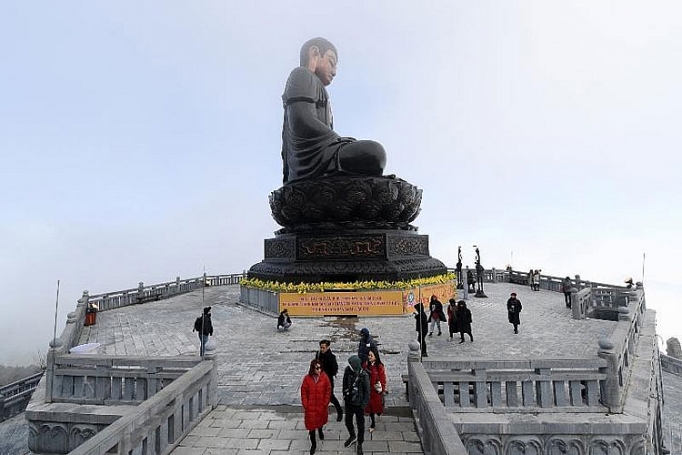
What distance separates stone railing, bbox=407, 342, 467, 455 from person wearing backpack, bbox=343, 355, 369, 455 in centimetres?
87

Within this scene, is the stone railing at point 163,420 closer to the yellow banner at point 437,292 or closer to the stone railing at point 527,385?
the stone railing at point 527,385

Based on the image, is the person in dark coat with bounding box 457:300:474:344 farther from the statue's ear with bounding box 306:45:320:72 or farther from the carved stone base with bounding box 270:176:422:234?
the statue's ear with bounding box 306:45:320:72

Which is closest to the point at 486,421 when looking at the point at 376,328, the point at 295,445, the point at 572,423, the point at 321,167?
the point at 572,423

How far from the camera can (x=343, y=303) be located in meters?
15.9

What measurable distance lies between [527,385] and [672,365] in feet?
60.2

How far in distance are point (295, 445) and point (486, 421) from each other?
3.12m

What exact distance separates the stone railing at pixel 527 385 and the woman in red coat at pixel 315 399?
201cm

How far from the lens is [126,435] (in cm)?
484

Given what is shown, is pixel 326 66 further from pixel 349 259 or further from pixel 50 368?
pixel 50 368

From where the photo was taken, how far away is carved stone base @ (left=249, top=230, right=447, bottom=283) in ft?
55.5

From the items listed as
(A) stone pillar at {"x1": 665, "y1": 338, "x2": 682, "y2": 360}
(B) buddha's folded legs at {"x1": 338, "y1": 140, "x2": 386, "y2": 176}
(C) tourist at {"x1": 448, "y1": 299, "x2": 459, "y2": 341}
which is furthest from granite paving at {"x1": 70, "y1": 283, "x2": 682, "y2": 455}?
(A) stone pillar at {"x1": 665, "y1": 338, "x2": 682, "y2": 360}

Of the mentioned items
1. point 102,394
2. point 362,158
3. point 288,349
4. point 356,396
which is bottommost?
point 102,394

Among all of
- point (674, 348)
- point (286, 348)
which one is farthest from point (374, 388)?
point (674, 348)

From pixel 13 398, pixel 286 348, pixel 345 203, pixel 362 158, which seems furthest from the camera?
pixel 362 158
